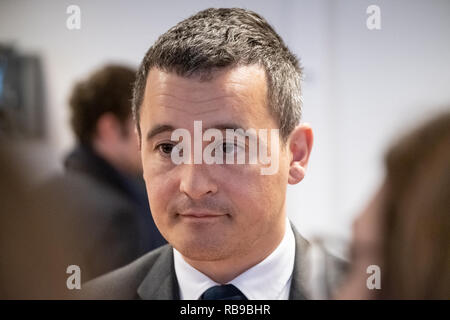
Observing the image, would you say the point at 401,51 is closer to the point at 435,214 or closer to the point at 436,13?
the point at 436,13

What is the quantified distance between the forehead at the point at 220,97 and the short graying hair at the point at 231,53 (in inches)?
0.9

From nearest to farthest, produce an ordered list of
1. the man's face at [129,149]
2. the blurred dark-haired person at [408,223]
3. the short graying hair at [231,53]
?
the short graying hair at [231,53] → the blurred dark-haired person at [408,223] → the man's face at [129,149]

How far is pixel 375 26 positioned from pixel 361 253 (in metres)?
0.77

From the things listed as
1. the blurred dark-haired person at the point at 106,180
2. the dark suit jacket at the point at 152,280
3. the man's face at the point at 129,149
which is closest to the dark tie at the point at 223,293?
the dark suit jacket at the point at 152,280

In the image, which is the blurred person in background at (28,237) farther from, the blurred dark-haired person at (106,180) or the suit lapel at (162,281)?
the suit lapel at (162,281)

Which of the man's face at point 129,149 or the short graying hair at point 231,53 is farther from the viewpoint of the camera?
the man's face at point 129,149

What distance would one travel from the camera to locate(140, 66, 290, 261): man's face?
1828 millimetres

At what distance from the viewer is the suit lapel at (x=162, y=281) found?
78.8 inches

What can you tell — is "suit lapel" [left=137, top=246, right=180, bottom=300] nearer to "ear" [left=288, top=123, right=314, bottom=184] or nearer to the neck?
the neck

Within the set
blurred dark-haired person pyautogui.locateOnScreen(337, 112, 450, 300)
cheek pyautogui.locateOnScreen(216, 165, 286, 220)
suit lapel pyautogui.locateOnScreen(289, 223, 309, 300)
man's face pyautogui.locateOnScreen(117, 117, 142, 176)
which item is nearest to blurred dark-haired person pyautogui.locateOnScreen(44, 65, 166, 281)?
man's face pyautogui.locateOnScreen(117, 117, 142, 176)

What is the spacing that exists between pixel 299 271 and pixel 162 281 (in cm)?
45

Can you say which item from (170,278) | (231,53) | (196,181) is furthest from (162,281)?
(231,53)

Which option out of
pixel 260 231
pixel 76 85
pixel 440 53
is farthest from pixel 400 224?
pixel 76 85

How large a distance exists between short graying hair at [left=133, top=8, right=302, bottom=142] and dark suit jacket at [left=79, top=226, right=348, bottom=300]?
1.37ft
